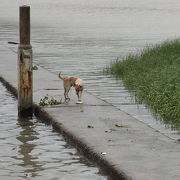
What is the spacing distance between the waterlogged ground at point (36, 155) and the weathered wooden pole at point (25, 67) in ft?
0.76

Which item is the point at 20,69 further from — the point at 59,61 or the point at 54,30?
the point at 54,30

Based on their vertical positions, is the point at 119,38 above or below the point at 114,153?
above

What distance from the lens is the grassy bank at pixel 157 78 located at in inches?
467

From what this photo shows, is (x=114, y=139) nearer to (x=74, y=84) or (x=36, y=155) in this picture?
(x=36, y=155)

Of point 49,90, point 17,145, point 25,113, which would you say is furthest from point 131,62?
Result: point 17,145

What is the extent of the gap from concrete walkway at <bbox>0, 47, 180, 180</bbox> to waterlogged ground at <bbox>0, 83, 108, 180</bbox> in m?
0.15

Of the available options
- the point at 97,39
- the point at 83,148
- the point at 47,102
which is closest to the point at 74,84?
the point at 47,102

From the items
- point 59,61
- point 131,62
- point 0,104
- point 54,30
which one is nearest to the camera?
point 0,104

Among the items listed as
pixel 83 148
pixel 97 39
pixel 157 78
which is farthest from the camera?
pixel 97 39

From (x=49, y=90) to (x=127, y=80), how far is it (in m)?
2.36

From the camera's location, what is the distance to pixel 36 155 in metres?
9.27

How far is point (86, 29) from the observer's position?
3141cm

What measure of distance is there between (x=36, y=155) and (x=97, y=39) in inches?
695

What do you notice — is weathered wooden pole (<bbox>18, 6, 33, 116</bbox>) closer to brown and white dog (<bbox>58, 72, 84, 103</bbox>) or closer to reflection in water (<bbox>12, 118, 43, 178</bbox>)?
reflection in water (<bbox>12, 118, 43, 178</bbox>)
